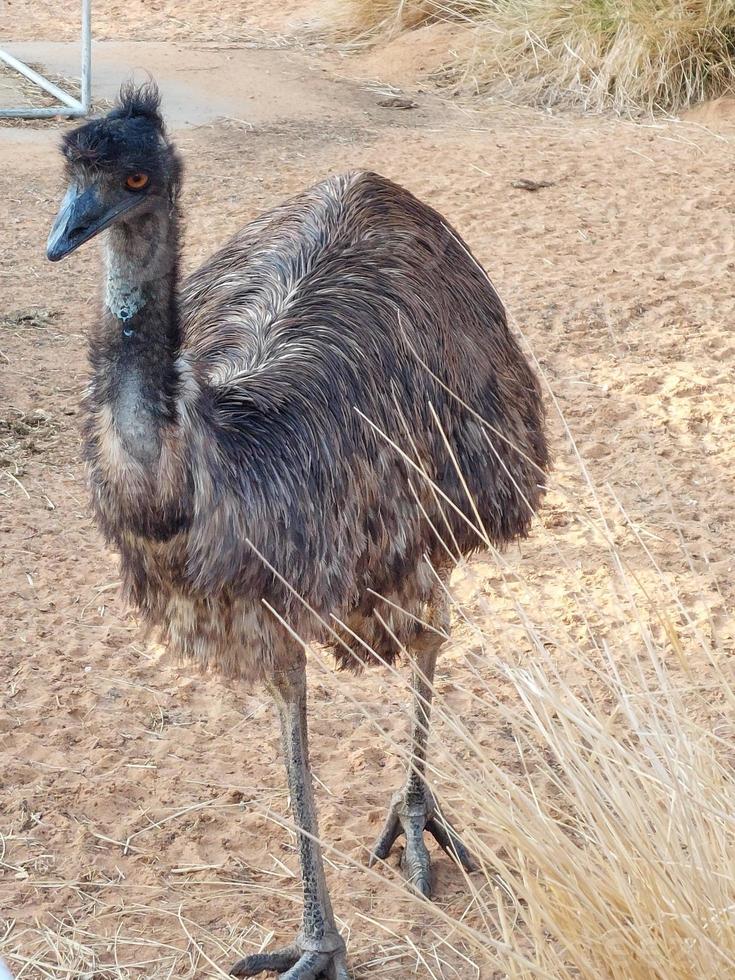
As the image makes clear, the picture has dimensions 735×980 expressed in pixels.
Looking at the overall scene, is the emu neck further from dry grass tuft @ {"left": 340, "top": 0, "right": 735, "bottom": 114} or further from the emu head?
dry grass tuft @ {"left": 340, "top": 0, "right": 735, "bottom": 114}

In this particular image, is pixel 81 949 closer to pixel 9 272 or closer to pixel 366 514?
pixel 366 514

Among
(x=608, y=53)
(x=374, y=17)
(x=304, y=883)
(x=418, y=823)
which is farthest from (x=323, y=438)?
(x=374, y=17)

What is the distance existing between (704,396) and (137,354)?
3586 millimetres

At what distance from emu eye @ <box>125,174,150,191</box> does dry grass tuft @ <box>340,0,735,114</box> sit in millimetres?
7117

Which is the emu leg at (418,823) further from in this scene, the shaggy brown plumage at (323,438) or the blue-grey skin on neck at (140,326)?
the blue-grey skin on neck at (140,326)

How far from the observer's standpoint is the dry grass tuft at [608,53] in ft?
28.9

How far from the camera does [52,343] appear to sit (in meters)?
5.73

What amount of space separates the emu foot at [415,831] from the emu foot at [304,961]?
379 mm

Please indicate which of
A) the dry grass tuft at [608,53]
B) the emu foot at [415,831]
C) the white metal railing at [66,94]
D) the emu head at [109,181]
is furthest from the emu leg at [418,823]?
the dry grass tuft at [608,53]

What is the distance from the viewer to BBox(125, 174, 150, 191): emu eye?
2.30 metres

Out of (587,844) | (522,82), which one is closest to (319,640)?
(587,844)

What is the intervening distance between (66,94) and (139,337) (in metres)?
7.19

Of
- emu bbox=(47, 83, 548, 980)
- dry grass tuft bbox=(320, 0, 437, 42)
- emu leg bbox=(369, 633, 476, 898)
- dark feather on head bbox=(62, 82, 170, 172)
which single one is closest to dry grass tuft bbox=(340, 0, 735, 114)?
dry grass tuft bbox=(320, 0, 437, 42)

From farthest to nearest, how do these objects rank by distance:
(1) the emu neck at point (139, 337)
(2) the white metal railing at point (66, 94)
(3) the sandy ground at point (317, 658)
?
(2) the white metal railing at point (66, 94), (3) the sandy ground at point (317, 658), (1) the emu neck at point (139, 337)
